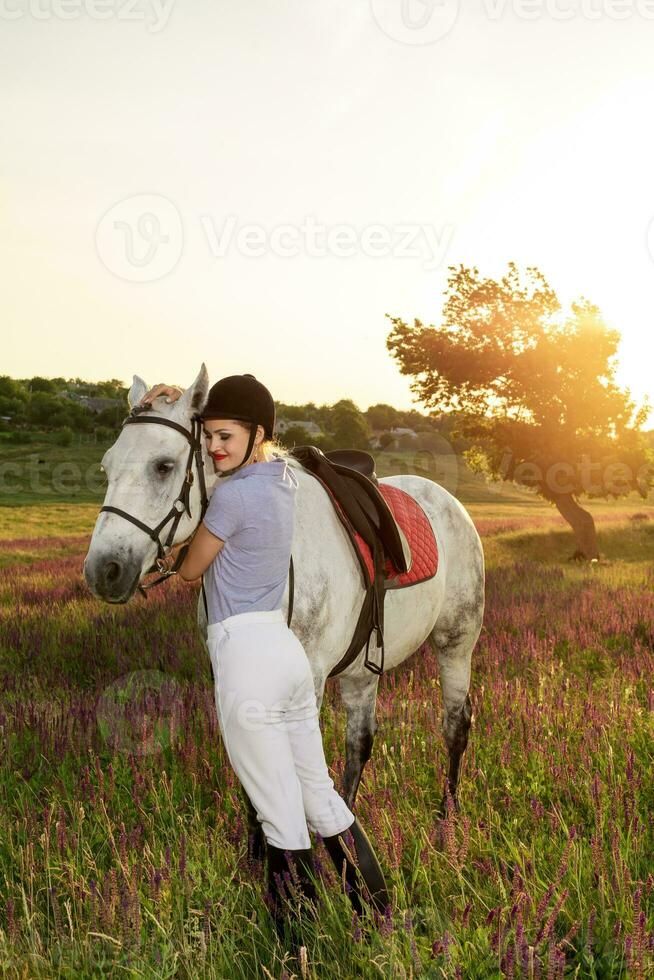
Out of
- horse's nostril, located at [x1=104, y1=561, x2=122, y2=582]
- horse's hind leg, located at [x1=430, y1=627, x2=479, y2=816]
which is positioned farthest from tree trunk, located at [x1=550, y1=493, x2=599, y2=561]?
horse's nostril, located at [x1=104, y1=561, x2=122, y2=582]

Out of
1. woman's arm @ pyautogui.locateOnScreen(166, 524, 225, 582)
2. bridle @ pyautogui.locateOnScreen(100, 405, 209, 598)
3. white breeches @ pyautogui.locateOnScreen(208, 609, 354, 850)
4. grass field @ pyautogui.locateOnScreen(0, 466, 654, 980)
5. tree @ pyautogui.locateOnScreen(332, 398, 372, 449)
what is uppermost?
tree @ pyautogui.locateOnScreen(332, 398, 372, 449)

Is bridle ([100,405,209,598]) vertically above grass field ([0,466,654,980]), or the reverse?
bridle ([100,405,209,598])

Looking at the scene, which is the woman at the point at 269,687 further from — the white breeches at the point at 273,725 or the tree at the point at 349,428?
the tree at the point at 349,428

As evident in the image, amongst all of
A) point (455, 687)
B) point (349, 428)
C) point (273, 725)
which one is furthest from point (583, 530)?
point (349, 428)

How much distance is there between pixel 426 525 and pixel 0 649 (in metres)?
5.12

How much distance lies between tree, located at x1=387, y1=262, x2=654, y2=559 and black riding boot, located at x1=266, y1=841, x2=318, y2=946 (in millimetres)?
A: 17279

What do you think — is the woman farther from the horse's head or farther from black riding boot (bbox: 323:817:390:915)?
the horse's head

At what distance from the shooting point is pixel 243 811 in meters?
3.27

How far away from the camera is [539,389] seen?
18641mm

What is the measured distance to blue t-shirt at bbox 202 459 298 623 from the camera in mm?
2312

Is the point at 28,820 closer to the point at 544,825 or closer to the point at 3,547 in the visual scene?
the point at 544,825

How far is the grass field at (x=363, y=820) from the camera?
2.16 m

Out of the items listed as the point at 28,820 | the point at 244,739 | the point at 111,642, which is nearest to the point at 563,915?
the point at 244,739

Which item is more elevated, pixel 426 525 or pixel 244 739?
pixel 426 525
